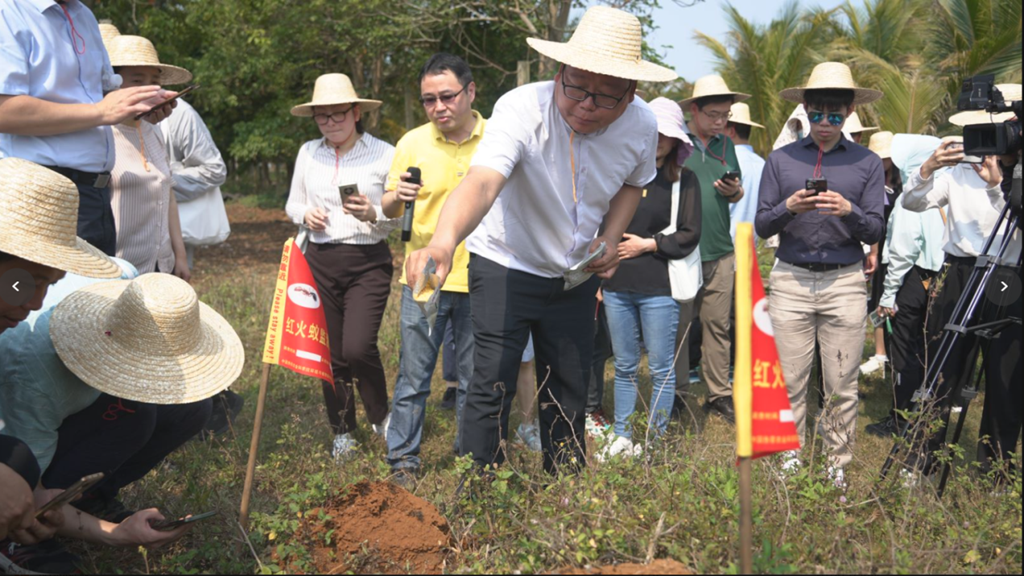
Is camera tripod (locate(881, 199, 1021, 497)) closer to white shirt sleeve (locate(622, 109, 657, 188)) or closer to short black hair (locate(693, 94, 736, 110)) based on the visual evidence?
white shirt sleeve (locate(622, 109, 657, 188))

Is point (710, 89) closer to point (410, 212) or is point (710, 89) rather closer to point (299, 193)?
point (410, 212)

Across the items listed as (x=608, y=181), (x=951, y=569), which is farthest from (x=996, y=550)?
(x=608, y=181)

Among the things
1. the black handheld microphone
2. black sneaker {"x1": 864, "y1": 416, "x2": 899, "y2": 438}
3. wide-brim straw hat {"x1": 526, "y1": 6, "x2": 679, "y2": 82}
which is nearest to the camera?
wide-brim straw hat {"x1": 526, "y1": 6, "x2": 679, "y2": 82}

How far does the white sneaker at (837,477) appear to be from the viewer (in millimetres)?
3495

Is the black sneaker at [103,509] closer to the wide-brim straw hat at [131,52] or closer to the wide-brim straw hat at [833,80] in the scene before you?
the wide-brim straw hat at [131,52]

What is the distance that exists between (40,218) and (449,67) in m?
2.87

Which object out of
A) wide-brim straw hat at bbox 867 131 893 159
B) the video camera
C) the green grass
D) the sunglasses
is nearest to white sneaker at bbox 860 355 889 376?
wide-brim straw hat at bbox 867 131 893 159

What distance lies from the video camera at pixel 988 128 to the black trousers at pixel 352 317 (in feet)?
10.7

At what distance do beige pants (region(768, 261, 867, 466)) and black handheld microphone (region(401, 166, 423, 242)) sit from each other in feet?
6.89

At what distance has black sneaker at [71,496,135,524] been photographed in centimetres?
363

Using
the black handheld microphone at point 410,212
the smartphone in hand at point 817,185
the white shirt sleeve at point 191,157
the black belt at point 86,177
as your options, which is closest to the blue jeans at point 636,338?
the smartphone in hand at point 817,185

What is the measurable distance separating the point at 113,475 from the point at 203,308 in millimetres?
787

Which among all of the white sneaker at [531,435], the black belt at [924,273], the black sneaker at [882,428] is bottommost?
the black sneaker at [882,428]

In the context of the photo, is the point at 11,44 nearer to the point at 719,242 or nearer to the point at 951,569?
the point at 951,569
